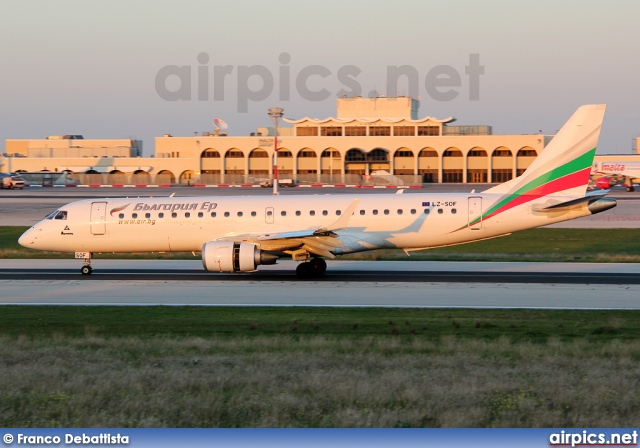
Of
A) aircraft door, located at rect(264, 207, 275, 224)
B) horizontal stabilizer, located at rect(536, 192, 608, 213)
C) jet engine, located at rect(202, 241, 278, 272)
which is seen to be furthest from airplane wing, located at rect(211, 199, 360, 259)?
horizontal stabilizer, located at rect(536, 192, 608, 213)

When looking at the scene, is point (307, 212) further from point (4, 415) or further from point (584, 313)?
point (4, 415)

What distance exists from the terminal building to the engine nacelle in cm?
1030

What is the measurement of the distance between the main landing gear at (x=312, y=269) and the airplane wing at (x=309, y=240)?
0.67m

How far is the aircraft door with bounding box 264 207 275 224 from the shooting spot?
29.9m

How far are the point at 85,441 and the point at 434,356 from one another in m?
7.85

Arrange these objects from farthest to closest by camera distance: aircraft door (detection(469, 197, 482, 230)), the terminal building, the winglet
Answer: the terminal building < aircraft door (detection(469, 197, 482, 230)) < the winglet

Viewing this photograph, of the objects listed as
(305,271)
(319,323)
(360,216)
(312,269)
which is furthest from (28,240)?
(319,323)

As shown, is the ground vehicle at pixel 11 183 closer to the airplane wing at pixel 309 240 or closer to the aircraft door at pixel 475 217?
the airplane wing at pixel 309 240

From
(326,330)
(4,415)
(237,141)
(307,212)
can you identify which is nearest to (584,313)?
(326,330)

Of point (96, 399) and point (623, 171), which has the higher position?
point (623, 171)

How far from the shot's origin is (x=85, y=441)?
833 centimetres

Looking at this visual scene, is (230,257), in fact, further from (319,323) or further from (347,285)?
(319,323)

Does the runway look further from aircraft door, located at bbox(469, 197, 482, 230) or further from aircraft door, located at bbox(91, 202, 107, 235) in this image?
aircraft door, located at bbox(469, 197, 482, 230)

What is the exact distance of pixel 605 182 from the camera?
102188 mm
